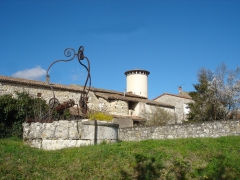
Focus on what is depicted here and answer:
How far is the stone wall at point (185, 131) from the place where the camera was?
41.7 feet

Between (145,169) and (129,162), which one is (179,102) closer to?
(129,162)

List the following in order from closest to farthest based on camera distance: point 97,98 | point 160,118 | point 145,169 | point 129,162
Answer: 1. point 145,169
2. point 129,162
3. point 160,118
4. point 97,98

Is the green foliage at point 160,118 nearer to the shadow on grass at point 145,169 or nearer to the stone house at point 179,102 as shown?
the stone house at point 179,102

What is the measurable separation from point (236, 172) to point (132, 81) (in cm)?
3450

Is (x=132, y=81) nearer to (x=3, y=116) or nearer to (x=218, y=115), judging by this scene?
(x=218, y=115)

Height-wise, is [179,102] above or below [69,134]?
above

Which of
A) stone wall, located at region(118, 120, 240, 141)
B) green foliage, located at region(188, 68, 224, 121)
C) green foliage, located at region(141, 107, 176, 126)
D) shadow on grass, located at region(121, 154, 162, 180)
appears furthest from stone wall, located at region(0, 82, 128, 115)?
shadow on grass, located at region(121, 154, 162, 180)

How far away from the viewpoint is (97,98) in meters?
30.3

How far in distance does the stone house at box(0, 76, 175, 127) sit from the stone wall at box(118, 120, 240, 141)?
9118 mm

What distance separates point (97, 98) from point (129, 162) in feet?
77.2

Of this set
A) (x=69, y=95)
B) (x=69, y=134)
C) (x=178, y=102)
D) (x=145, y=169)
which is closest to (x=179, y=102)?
(x=178, y=102)

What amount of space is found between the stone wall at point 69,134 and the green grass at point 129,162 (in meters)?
0.91

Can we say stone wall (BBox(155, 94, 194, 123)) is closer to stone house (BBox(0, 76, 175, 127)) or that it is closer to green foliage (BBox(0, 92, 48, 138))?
stone house (BBox(0, 76, 175, 127))

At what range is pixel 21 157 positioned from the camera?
7508 millimetres
